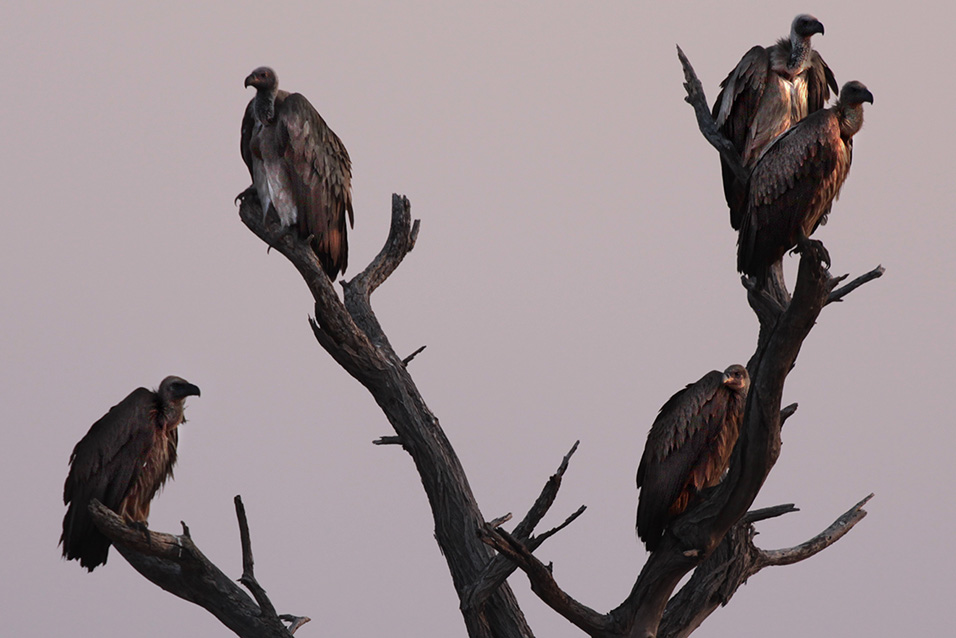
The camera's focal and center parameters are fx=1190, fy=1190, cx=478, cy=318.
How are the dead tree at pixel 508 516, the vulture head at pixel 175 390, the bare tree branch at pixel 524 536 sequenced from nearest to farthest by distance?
1. the dead tree at pixel 508 516
2. the bare tree branch at pixel 524 536
3. the vulture head at pixel 175 390

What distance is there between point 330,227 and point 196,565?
2341mm

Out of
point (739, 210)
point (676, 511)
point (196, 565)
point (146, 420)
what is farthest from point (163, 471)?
point (739, 210)

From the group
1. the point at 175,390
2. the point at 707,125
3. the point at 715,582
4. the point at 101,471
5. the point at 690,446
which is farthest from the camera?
the point at 707,125

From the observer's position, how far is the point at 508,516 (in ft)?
22.4

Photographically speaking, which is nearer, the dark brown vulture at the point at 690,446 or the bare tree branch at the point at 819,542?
the dark brown vulture at the point at 690,446

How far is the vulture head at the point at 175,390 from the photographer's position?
740cm

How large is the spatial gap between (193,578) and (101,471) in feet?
2.87

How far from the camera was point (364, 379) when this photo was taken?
25.6 ft

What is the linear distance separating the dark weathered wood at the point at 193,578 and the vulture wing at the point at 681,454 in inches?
92.7

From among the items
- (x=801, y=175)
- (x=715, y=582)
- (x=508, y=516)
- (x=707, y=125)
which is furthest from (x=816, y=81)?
(x=508, y=516)

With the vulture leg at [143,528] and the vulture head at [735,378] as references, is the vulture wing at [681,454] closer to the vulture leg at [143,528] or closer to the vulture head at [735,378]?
the vulture head at [735,378]

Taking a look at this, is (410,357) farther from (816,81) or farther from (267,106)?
(816,81)

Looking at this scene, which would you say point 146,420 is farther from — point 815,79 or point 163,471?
point 815,79

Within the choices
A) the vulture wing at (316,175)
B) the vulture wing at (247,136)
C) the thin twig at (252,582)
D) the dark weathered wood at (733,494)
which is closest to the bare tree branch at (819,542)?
the dark weathered wood at (733,494)
